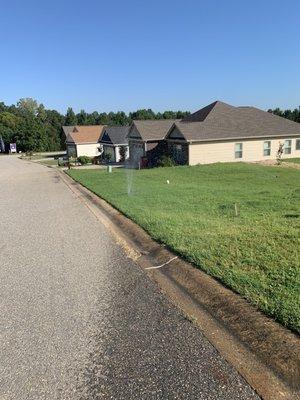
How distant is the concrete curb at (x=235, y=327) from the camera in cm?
427

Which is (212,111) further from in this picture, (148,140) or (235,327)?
(235,327)

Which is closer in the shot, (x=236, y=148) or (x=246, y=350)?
(x=246, y=350)

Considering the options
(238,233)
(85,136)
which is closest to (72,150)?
(85,136)

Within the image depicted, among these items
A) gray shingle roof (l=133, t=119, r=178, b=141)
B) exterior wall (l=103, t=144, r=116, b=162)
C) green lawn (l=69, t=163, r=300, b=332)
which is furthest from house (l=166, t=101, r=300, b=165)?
exterior wall (l=103, t=144, r=116, b=162)

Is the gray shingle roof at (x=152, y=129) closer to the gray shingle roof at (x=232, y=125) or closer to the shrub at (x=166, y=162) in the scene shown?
the gray shingle roof at (x=232, y=125)

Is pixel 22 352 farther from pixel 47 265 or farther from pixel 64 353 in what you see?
pixel 47 265

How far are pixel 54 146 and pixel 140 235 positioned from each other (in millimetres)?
85800

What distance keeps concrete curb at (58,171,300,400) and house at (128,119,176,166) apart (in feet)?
100

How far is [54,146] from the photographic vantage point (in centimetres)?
9244

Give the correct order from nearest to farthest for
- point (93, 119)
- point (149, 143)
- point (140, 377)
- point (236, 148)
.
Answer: point (140, 377) < point (236, 148) < point (149, 143) < point (93, 119)

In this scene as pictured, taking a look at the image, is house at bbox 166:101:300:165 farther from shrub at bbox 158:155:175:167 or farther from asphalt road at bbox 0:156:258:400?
asphalt road at bbox 0:156:258:400

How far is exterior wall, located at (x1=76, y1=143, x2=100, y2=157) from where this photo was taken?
208 feet

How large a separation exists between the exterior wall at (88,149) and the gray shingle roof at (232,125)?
88.9 feet

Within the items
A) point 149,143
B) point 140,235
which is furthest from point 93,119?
point 140,235
